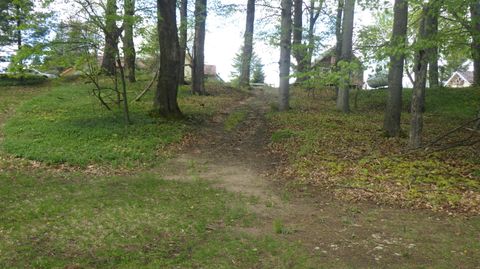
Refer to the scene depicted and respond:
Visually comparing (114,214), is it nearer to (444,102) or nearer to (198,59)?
(198,59)

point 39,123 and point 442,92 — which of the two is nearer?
point 39,123

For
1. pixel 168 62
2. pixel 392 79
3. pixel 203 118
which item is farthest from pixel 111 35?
pixel 392 79

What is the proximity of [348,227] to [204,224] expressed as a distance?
2255mm

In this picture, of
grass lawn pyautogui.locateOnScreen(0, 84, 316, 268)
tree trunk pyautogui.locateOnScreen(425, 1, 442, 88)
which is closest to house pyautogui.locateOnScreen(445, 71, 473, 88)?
tree trunk pyautogui.locateOnScreen(425, 1, 442, 88)

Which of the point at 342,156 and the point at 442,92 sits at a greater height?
the point at 442,92

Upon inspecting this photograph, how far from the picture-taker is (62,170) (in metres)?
9.83

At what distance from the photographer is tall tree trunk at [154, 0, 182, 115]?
14555 millimetres

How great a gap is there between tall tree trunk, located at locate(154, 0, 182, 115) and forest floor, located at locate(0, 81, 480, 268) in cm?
503

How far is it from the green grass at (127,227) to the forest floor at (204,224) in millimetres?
15

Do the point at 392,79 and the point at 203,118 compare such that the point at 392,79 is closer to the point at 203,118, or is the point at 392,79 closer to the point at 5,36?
the point at 203,118

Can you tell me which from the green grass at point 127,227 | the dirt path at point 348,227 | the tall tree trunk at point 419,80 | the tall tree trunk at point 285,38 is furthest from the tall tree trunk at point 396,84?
the green grass at point 127,227

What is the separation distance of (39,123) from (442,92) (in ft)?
61.2

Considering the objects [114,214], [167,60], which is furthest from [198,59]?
[114,214]

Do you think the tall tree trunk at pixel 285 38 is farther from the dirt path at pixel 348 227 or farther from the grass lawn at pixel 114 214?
the dirt path at pixel 348 227
